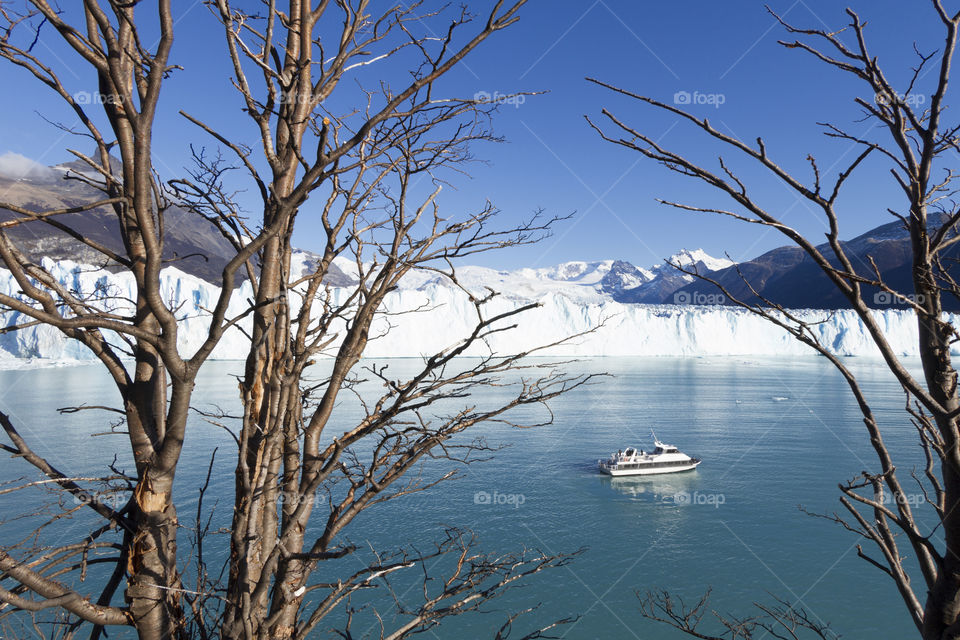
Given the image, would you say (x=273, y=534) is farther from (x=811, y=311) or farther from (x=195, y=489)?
(x=811, y=311)

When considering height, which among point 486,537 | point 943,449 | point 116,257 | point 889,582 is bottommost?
point 889,582

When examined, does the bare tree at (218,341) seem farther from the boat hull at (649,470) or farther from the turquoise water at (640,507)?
the boat hull at (649,470)

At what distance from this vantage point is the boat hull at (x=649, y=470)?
1499 centimetres

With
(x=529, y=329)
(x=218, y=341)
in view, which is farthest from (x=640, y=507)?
(x=529, y=329)

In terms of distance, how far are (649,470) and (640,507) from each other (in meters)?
2.47

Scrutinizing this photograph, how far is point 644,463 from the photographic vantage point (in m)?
15.4

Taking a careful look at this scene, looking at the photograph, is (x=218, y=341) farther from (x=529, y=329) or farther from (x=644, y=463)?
(x=529, y=329)

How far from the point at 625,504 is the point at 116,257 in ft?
44.4

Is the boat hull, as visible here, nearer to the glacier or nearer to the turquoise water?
the turquoise water

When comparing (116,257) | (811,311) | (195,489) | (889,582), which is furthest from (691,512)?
(811,311)

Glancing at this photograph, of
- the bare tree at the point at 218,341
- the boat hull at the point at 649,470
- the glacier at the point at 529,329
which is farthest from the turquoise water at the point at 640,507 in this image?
the glacier at the point at 529,329

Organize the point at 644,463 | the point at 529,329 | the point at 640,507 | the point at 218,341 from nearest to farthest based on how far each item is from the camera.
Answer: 1. the point at 218,341
2. the point at 640,507
3. the point at 644,463
4. the point at 529,329

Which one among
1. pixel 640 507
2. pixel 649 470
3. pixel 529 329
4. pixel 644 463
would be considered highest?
pixel 529 329

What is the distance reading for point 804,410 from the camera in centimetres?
2417
